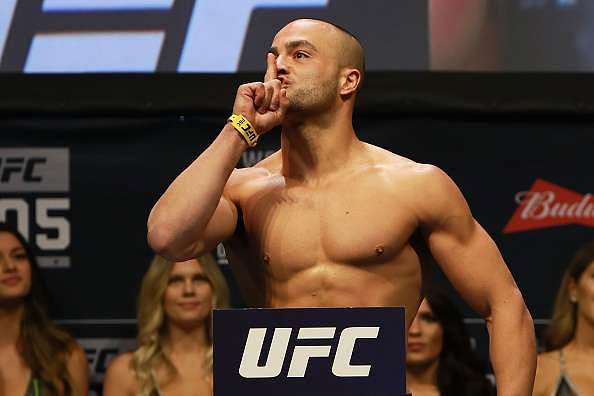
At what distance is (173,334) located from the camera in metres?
5.07

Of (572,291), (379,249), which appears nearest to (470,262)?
(379,249)

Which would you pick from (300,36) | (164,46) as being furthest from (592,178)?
(300,36)

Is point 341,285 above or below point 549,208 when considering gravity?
below

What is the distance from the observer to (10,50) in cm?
524

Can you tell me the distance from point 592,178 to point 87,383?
83.8 inches

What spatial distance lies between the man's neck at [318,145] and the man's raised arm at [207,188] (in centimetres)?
14

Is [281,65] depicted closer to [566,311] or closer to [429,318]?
[429,318]

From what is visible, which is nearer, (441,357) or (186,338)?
(441,357)

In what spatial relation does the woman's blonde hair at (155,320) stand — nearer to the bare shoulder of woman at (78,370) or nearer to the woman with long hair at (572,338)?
the bare shoulder of woman at (78,370)

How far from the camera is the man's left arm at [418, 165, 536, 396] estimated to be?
11.3 ft

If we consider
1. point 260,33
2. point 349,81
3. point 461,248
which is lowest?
point 461,248

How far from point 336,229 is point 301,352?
442 mm

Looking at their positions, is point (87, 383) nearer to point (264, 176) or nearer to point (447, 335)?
point (447, 335)

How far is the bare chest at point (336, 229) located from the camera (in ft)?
11.3
